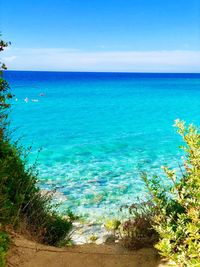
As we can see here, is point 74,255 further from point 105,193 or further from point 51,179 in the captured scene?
point 51,179

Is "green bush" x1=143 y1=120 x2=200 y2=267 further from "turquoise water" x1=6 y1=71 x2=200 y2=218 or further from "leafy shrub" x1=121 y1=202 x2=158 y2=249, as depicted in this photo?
"turquoise water" x1=6 y1=71 x2=200 y2=218

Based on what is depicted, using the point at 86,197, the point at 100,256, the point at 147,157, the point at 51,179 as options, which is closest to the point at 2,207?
the point at 100,256

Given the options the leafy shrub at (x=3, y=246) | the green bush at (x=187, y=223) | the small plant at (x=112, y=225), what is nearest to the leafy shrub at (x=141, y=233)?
the green bush at (x=187, y=223)

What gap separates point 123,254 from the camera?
6500 millimetres

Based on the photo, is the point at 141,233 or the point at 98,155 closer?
the point at 141,233

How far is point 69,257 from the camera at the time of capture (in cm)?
614

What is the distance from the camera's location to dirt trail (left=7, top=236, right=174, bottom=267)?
18.6ft

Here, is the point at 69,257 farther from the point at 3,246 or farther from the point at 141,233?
the point at 141,233

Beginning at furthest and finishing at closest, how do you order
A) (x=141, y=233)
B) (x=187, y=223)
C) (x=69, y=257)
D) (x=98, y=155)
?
1. (x=98, y=155)
2. (x=141, y=233)
3. (x=69, y=257)
4. (x=187, y=223)

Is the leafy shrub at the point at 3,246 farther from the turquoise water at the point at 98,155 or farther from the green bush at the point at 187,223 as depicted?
the turquoise water at the point at 98,155

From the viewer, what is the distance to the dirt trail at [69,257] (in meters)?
5.68

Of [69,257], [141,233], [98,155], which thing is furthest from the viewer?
[98,155]

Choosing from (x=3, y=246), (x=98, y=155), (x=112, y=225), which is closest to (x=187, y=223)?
(x=3, y=246)

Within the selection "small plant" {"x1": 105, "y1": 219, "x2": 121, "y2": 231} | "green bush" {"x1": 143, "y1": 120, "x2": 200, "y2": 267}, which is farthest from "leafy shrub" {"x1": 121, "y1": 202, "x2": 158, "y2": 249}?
"small plant" {"x1": 105, "y1": 219, "x2": 121, "y2": 231}
